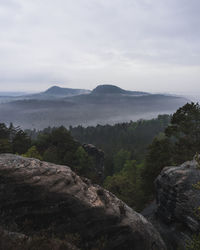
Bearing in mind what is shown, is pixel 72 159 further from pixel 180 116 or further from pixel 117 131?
pixel 117 131

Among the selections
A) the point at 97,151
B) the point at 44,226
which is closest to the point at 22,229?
the point at 44,226

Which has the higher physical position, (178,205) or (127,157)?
(178,205)

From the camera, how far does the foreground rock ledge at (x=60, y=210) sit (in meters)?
8.44

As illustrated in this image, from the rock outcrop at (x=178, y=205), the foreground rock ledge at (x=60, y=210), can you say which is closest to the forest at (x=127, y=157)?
the rock outcrop at (x=178, y=205)

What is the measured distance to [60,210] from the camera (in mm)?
9047

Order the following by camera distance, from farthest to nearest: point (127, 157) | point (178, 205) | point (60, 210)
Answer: point (127, 157)
point (178, 205)
point (60, 210)

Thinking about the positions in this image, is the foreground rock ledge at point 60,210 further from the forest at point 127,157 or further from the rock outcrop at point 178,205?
the forest at point 127,157

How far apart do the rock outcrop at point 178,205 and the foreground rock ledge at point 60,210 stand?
388 cm

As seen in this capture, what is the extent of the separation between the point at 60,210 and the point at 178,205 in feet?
35.5

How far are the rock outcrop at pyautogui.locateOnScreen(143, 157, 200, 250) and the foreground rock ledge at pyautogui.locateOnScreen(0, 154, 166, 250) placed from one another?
388cm

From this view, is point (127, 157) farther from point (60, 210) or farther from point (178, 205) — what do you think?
point (60, 210)

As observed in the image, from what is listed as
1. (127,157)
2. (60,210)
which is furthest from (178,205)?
(127,157)

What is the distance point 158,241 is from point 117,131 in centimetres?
12761

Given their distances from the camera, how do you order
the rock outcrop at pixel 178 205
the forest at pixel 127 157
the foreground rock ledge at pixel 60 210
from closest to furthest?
the foreground rock ledge at pixel 60 210
the rock outcrop at pixel 178 205
the forest at pixel 127 157
